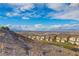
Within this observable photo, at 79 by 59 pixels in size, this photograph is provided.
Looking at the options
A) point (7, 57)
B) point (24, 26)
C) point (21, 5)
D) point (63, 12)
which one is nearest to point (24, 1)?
point (21, 5)

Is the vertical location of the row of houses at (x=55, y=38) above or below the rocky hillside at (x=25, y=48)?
above

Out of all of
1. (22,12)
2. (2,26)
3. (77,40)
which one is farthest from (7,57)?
(77,40)

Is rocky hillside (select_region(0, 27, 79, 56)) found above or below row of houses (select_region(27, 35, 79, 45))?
below

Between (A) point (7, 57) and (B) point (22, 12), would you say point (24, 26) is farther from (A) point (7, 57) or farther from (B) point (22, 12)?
(A) point (7, 57)

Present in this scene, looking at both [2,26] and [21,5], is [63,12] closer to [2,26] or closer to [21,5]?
[21,5]

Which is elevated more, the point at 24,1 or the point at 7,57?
the point at 24,1

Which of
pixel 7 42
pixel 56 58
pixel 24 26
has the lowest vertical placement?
pixel 56 58
